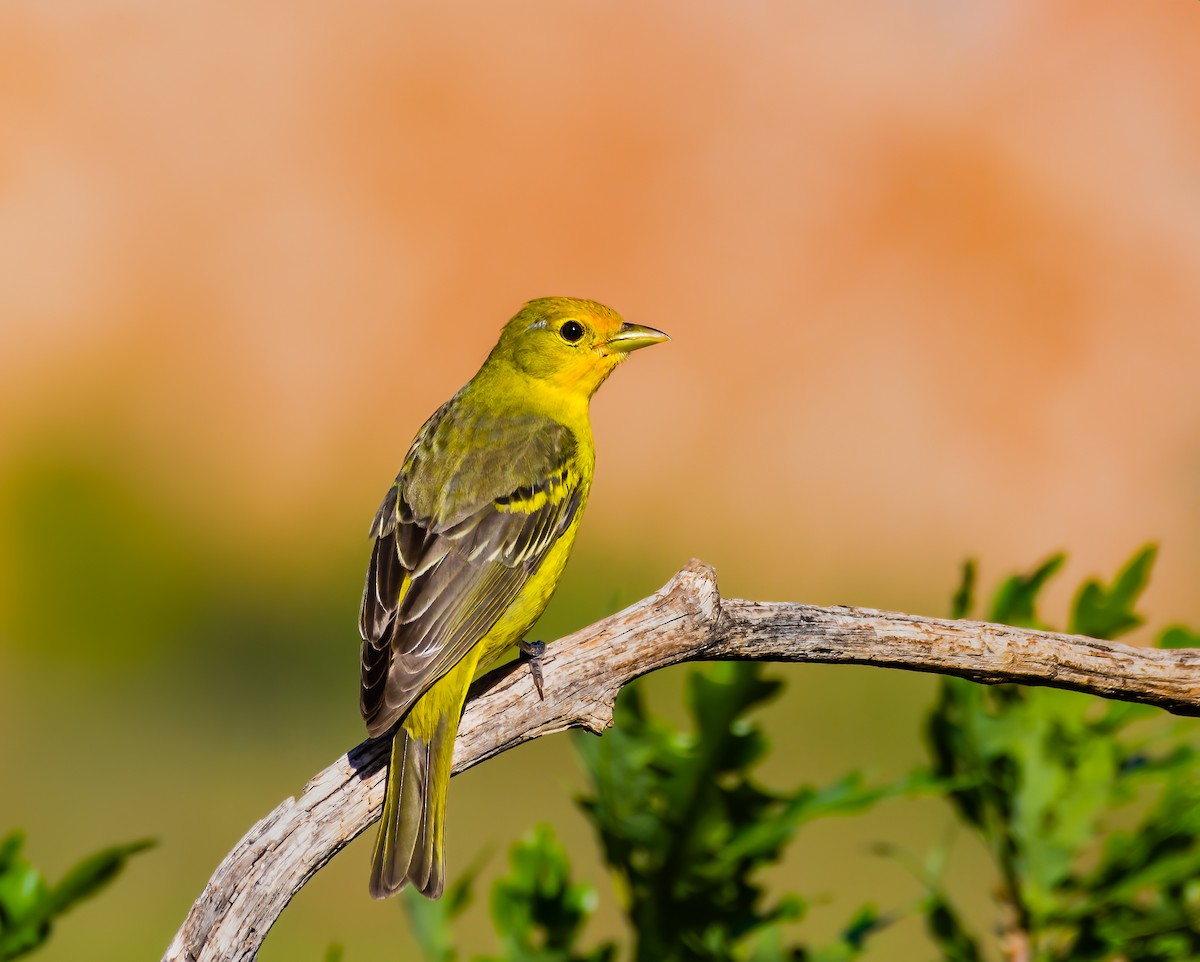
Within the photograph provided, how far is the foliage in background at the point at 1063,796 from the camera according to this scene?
371 centimetres

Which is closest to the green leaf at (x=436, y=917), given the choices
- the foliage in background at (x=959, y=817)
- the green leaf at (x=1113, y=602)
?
the foliage in background at (x=959, y=817)

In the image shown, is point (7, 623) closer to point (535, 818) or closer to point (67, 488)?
point (67, 488)

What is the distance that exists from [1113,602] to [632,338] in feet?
5.61

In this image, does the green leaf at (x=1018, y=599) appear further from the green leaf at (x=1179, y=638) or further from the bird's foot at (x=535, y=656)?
the bird's foot at (x=535, y=656)

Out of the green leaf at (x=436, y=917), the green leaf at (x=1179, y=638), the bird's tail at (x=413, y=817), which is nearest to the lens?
the bird's tail at (x=413, y=817)

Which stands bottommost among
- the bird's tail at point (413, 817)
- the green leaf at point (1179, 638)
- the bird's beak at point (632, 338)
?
the bird's tail at point (413, 817)

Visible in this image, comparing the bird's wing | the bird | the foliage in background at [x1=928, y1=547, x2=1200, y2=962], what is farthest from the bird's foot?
the foliage in background at [x1=928, y1=547, x2=1200, y2=962]

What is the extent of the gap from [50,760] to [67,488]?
2758 millimetres

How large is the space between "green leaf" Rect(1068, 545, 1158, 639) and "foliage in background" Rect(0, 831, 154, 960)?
2.40 meters

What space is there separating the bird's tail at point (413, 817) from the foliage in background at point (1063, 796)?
1278mm

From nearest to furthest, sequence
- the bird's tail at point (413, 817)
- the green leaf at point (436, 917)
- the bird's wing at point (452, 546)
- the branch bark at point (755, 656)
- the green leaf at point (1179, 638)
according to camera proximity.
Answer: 1. the branch bark at point (755, 656)
2. the bird's tail at point (413, 817)
3. the bird's wing at point (452, 546)
4. the green leaf at point (1179, 638)
5. the green leaf at point (436, 917)

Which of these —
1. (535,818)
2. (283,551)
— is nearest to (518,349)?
(535,818)

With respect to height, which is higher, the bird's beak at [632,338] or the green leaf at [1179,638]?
the bird's beak at [632,338]

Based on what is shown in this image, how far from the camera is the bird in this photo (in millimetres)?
3467
